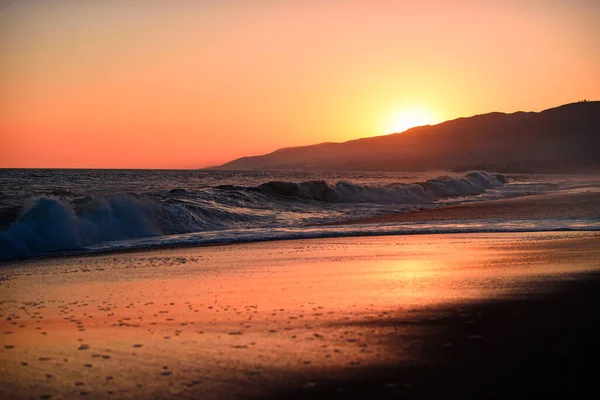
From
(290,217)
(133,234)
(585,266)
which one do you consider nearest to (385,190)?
(290,217)

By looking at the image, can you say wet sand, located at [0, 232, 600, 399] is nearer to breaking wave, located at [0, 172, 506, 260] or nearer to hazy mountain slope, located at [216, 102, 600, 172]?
breaking wave, located at [0, 172, 506, 260]

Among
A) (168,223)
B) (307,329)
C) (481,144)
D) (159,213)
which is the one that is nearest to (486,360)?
(307,329)

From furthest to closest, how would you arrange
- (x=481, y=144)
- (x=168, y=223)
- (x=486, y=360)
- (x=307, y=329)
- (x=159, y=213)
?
(x=481, y=144), (x=159, y=213), (x=168, y=223), (x=307, y=329), (x=486, y=360)

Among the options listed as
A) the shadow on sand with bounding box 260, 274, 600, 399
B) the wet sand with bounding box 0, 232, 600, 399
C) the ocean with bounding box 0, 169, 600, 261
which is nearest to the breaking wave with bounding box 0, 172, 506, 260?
the ocean with bounding box 0, 169, 600, 261

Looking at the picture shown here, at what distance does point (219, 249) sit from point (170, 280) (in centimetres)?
365

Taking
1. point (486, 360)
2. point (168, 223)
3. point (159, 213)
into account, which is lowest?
point (486, 360)

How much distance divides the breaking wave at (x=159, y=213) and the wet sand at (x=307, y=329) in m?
3.28

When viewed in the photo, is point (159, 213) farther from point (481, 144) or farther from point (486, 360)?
point (481, 144)

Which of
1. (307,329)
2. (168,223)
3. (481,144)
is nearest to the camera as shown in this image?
(307,329)

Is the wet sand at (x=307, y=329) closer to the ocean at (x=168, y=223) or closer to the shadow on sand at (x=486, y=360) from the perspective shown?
the shadow on sand at (x=486, y=360)

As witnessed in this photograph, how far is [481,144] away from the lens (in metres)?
172

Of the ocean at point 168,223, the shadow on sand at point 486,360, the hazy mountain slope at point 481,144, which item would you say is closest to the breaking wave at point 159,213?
the ocean at point 168,223

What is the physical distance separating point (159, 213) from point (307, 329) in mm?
11618

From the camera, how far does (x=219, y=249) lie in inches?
436
